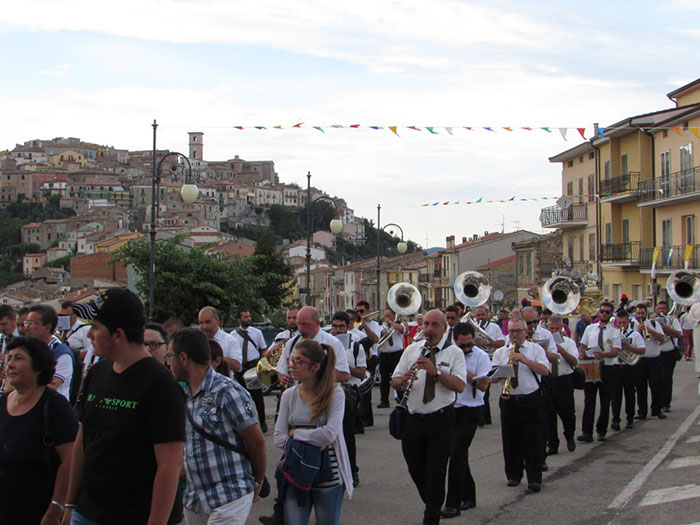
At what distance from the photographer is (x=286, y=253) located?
423ft

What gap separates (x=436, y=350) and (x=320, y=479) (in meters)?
2.25

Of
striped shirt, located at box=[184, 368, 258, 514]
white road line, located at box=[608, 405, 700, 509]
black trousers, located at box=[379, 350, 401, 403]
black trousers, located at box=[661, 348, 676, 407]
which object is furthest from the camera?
black trousers, located at box=[379, 350, 401, 403]

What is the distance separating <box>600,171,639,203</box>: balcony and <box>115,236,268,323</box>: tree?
2093cm

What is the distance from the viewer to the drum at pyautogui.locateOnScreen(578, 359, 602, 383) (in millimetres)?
11961

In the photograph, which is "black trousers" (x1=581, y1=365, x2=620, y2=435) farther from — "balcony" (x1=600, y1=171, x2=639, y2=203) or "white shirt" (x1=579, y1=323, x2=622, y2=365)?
"balcony" (x1=600, y1=171, x2=639, y2=203)

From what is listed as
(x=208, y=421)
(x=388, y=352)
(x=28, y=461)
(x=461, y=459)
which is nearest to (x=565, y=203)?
(x=388, y=352)

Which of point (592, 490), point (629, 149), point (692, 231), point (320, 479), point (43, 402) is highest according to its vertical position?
point (629, 149)

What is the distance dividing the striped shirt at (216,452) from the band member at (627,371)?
28.8 feet

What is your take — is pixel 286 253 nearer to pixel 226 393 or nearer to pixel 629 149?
pixel 629 149

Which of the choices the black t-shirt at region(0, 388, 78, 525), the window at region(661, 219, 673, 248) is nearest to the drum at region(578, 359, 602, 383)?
the black t-shirt at region(0, 388, 78, 525)

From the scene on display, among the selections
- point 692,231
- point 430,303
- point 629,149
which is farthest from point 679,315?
point 430,303

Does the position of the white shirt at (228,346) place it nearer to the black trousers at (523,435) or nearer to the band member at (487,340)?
the black trousers at (523,435)

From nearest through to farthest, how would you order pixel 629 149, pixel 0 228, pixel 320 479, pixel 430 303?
pixel 320 479
pixel 629 149
pixel 430 303
pixel 0 228

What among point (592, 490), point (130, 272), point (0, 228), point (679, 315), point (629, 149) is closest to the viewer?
point (592, 490)
